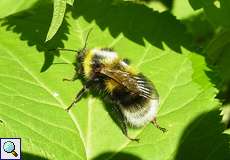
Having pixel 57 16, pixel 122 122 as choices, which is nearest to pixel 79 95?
pixel 122 122

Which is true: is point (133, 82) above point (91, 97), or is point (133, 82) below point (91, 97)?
above

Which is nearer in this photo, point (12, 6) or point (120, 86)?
point (120, 86)

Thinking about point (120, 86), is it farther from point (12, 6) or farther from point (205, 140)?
point (12, 6)

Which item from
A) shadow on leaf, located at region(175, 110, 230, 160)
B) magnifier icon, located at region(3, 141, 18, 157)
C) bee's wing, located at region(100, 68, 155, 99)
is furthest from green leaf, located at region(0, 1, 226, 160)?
bee's wing, located at region(100, 68, 155, 99)

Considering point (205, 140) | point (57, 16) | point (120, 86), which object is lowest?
point (205, 140)

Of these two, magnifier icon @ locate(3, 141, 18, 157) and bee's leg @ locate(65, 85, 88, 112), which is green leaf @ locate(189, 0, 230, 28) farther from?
magnifier icon @ locate(3, 141, 18, 157)

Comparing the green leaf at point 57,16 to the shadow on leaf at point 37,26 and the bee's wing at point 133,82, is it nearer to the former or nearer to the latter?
the bee's wing at point 133,82

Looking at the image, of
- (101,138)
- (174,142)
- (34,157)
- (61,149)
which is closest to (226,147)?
(174,142)
